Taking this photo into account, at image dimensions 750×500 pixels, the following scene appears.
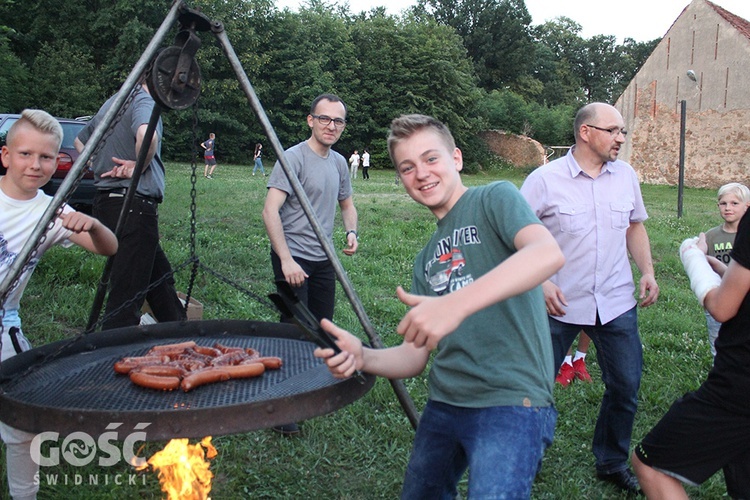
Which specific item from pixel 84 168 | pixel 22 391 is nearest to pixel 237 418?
pixel 22 391

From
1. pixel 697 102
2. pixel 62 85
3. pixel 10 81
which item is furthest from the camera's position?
pixel 62 85

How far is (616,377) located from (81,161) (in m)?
2.74

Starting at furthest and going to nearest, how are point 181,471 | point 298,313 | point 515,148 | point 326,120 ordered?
point 515,148
point 326,120
point 181,471
point 298,313

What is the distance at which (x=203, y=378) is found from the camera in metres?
2.21

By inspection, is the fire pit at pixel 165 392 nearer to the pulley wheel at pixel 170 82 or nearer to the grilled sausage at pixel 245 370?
the grilled sausage at pixel 245 370

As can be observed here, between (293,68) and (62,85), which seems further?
(293,68)

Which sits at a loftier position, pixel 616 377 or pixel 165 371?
pixel 165 371

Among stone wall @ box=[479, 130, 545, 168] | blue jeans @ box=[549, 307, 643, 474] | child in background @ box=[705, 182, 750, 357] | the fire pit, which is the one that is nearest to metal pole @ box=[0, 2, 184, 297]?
the fire pit

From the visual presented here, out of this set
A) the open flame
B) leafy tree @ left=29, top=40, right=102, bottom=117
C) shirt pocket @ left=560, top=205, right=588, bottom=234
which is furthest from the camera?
leafy tree @ left=29, top=40, right=102, bottom=117

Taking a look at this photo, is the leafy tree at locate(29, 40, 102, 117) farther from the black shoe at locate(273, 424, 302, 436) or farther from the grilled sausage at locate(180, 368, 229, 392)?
the grilled sausage at locate(180, 368, 229, 392)

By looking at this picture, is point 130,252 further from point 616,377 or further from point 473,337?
point 616,377

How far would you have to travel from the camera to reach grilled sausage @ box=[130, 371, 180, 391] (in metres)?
2.19

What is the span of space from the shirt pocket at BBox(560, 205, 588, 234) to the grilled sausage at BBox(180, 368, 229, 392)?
2.06 metres

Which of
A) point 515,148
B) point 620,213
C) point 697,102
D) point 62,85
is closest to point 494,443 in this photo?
point 620,213
